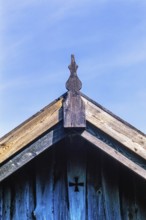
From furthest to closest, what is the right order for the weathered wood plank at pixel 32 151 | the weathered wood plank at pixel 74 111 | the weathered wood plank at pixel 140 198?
the weathered wood plank at pixel 140 198
the weathered wood plank at pixel 32 151
the weathered wood plank at pixel 74 111

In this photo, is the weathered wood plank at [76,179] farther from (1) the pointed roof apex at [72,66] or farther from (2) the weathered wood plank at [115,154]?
(1) the pointed roof apex at [72,66]

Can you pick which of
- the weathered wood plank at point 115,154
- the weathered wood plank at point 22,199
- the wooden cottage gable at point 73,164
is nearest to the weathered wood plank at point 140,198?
the wooden cottage gable at point 73,164

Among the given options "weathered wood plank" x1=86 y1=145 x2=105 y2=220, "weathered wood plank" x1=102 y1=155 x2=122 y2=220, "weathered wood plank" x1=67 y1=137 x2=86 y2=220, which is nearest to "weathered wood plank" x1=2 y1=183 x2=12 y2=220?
"weathered wood plank" x1=67 y1=137 x2=86 y2=220

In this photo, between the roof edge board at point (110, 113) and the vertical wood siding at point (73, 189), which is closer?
the roof edge board at point (110, 113)

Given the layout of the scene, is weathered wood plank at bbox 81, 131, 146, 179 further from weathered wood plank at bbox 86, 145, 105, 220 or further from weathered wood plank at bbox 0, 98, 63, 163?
weathered wood plank at bbox 86, 145, 105, 220

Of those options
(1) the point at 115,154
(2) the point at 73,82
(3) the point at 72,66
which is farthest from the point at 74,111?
(1) the point at 115,154

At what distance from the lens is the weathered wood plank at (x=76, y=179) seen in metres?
4.89

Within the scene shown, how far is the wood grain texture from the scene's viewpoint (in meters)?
4.58

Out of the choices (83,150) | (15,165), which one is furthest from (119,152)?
(15,165)

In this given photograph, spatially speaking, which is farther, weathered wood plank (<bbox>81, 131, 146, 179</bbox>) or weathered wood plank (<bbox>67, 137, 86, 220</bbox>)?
weathered wood plank (<bbox>67, 137, 86, 220</bbox>)

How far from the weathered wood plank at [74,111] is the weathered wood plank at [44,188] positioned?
0.63 m

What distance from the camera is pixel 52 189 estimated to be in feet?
16.2

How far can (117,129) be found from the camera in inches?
184

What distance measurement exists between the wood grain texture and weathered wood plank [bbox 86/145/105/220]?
1.51 feet
